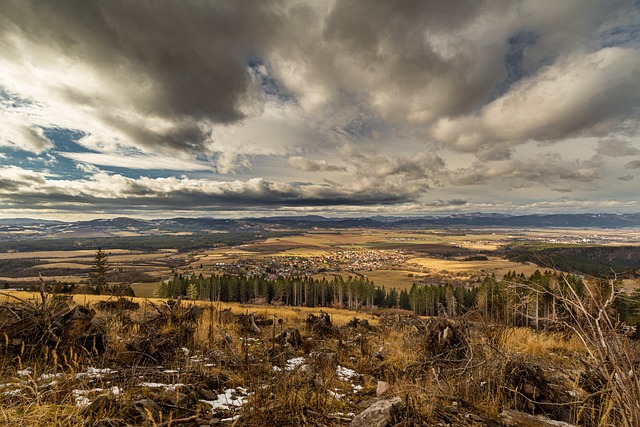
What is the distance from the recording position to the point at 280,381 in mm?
4688

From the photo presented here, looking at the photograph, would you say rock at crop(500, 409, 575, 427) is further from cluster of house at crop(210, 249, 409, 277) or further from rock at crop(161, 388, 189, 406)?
cluster of house at crop(210, 249, 409, 277)

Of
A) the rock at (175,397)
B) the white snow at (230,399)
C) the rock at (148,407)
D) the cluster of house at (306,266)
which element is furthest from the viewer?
the cluster of house at (306,266)

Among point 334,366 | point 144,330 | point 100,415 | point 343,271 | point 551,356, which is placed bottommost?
point 343,271

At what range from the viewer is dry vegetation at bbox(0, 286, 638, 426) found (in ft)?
11.2

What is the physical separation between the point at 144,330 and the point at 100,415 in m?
4.79

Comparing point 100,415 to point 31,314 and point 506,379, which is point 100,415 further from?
point 506,379

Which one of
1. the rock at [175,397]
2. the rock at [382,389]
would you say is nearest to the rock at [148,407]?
the rock at [175,397]

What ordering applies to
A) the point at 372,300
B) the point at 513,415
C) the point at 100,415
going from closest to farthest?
1. the point at 100,415
2. the point at 513,415
3. the point at 372,300

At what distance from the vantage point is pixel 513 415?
12.3 feet

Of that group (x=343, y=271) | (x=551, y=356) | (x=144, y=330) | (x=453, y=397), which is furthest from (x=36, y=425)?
(x=343, y=271)

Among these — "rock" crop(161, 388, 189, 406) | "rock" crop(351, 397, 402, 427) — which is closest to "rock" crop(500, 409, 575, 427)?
"rock" crop(351, 397, 402, 427)

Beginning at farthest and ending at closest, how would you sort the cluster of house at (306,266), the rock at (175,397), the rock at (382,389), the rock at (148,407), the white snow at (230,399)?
1. the cluster of house at (306,266)
2. the rock at (382,389)
3. the white snow at (230,399)
4. the rock at (175,397)
5. the rock at (148,407)

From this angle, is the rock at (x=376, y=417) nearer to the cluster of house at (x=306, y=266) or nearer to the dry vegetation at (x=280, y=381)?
the dry vegetation at (x=280, y=381)

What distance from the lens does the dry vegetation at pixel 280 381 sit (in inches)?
135
